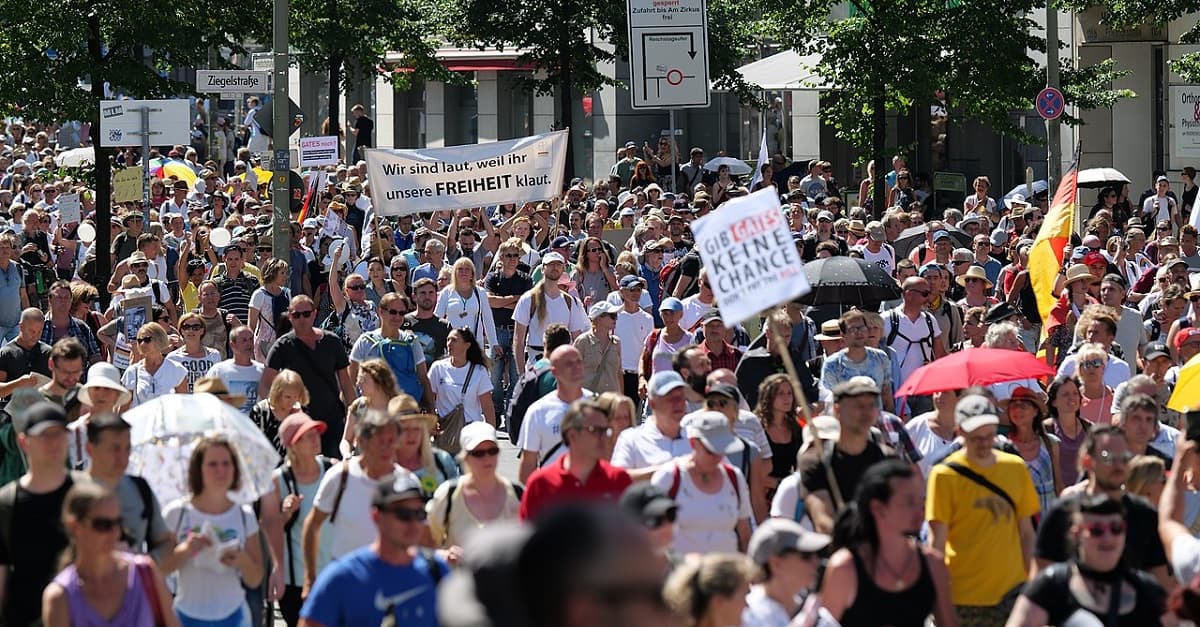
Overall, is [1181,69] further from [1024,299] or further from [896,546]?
[896,546]

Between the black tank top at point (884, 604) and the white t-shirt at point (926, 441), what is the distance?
2.84 metres

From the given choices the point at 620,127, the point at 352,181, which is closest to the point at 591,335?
the point at 352,181

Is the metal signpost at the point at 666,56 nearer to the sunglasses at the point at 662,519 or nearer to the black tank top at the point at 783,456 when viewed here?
the black tank top at the point at 783,456

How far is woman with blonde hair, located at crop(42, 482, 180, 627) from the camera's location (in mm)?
6602

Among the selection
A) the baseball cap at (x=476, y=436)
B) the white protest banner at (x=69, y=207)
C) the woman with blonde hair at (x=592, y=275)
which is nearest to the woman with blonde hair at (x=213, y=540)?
the baseball cap at (x=476, y=436)

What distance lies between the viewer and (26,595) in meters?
7.34

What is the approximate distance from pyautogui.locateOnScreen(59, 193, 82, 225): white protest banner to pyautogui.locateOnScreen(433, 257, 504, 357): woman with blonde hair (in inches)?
384

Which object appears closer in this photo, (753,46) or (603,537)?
(603,537)

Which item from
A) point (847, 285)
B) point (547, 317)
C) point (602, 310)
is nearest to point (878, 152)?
point (547, 317)

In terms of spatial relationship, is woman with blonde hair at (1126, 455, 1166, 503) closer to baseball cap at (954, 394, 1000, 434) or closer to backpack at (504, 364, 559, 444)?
baseball cap at (954, 394, 1000, 434)

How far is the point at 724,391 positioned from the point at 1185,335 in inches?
172

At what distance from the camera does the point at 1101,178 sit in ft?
95.6

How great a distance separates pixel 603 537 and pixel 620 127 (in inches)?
1757

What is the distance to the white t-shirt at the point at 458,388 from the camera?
1284 centimetres
